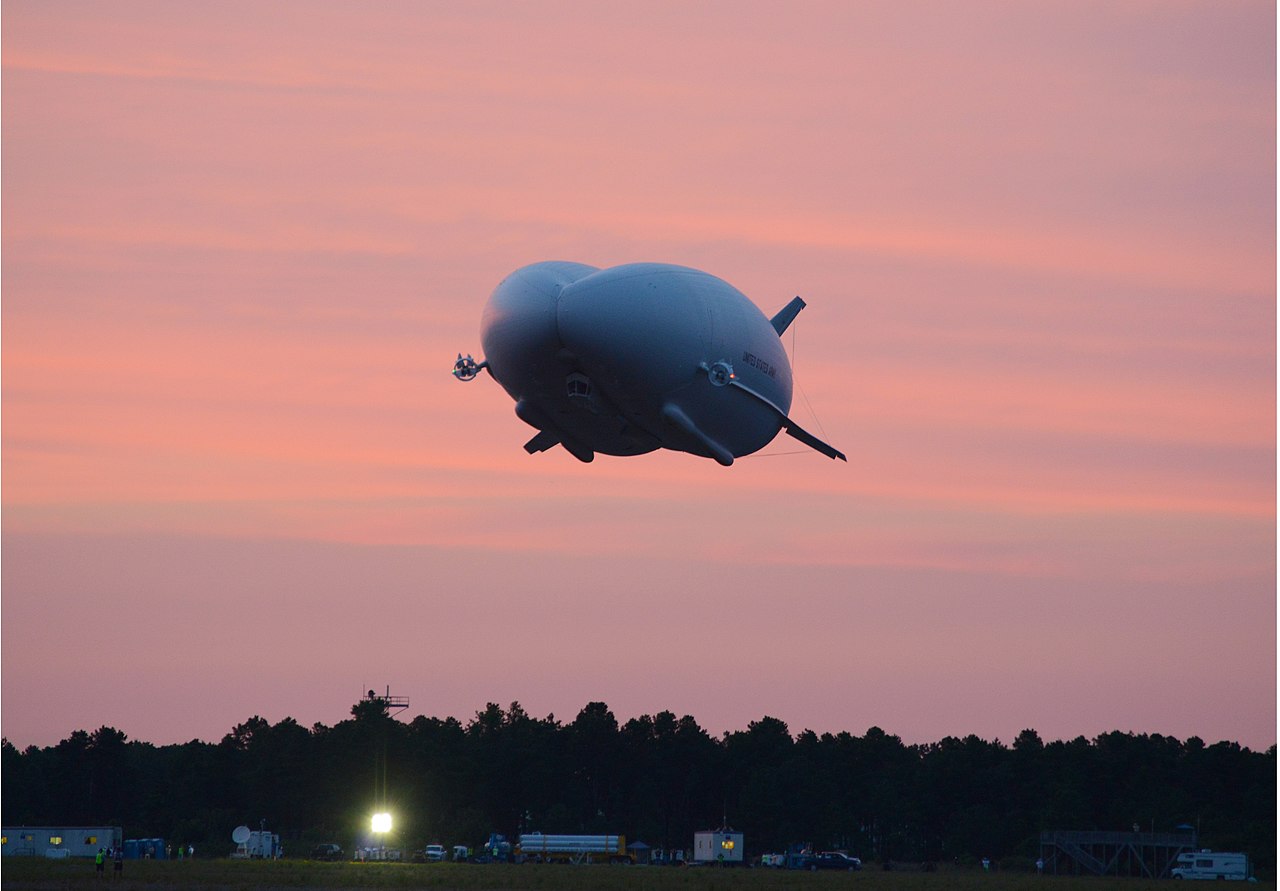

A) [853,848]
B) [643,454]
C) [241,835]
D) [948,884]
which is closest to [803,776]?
[853,848]

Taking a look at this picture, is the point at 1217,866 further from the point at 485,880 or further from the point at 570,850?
the point at 485,880

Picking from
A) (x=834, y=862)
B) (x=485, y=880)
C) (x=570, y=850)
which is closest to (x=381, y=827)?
(x=570, y=850)

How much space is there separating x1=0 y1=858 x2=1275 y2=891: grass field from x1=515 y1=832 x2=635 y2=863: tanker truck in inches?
1140

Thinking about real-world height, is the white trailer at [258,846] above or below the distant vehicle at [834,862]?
above

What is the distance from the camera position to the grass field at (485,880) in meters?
84.0

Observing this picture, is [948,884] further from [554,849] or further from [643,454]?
[554,849]

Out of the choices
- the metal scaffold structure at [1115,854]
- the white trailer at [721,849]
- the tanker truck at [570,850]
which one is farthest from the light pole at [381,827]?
the metal scaffold structure at [1115,854]

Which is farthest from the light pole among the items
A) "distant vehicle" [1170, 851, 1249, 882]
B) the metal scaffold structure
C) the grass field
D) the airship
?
the airship

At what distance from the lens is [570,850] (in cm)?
14538

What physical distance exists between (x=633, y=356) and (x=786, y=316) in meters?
15.6

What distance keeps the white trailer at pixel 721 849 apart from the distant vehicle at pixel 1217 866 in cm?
3901

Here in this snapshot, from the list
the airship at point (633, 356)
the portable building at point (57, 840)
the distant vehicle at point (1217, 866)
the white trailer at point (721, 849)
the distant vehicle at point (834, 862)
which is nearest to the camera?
the airship at point (633, 356)

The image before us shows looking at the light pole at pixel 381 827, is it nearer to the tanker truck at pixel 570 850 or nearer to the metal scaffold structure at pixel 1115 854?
the tanker truck at pixel 570 850

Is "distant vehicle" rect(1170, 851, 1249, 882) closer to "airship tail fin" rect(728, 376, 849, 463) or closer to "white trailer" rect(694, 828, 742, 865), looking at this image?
"white trailer" rect(694, 828, 742, 865)
